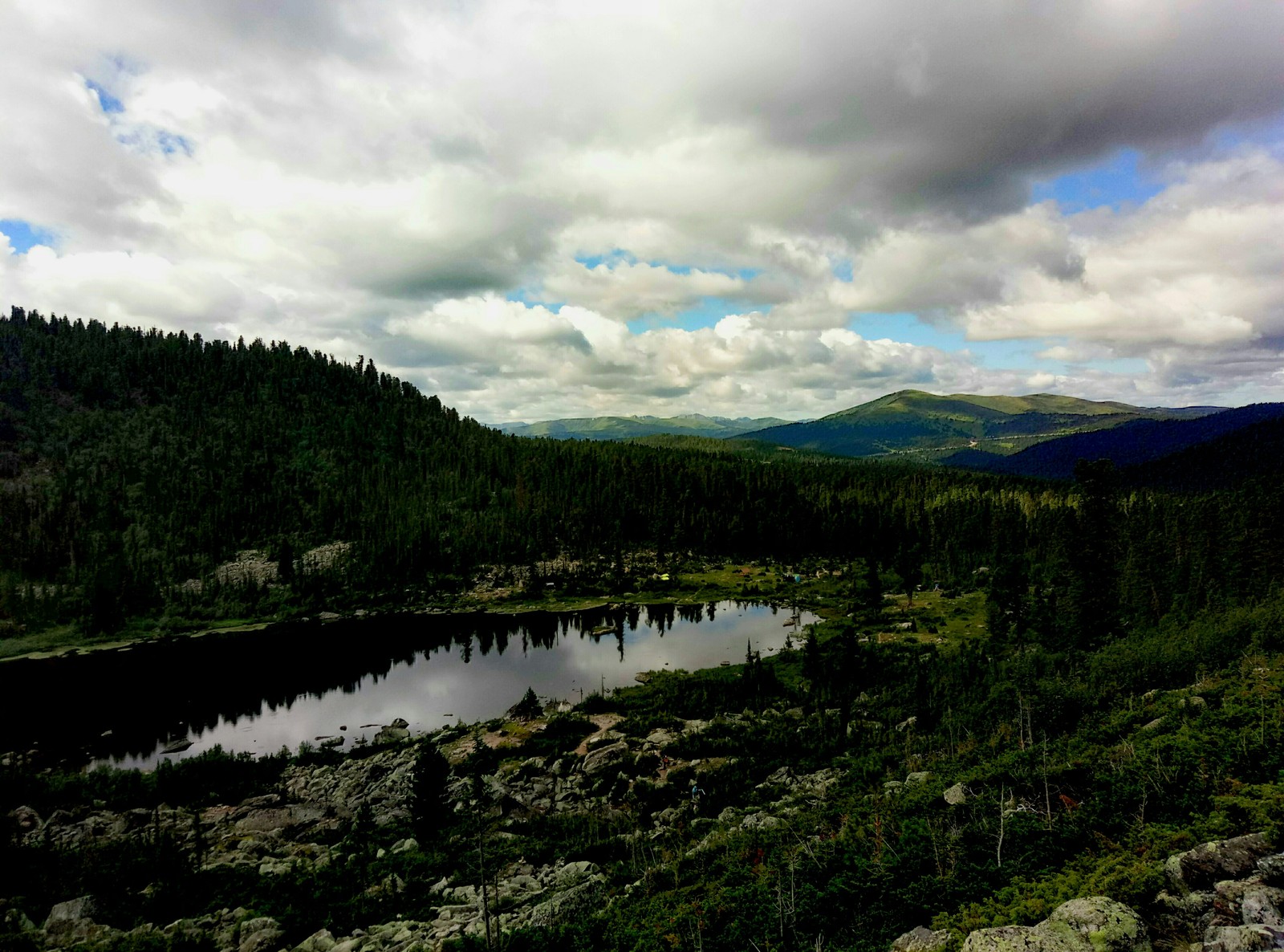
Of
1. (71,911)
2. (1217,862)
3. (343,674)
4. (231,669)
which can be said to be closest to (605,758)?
(71,911)

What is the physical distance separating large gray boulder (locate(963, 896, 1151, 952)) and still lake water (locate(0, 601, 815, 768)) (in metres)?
63.4

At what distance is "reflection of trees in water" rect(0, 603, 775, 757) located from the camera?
71.4 metres

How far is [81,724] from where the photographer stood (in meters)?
71.5

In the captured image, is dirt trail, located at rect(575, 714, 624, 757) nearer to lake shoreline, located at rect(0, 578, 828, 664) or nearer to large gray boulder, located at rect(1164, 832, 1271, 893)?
large gray boulder, located at rect(1164, 832, 1271, 893)

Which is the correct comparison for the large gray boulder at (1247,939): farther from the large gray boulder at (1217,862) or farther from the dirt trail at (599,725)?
the dirt trail at (599,725)

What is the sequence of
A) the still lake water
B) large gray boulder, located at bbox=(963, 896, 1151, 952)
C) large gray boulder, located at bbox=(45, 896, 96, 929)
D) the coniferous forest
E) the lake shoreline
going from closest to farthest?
large gray boulder, located at bbox=(963, 896, 1151, 952)
the coniferous forest
large gray boulder, located at bbox=(45, 896, 96, 929)
the still lake water
the lake shoreline

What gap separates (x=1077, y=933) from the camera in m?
12.6

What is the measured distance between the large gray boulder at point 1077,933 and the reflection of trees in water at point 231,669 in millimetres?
80987

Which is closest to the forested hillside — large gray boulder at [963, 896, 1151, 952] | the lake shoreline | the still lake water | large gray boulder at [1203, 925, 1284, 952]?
the lake shoreline

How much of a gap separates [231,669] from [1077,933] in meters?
109

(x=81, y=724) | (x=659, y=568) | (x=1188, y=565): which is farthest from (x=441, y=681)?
(x=1188, y=565)

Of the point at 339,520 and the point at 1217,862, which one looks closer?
the point at 1217,862

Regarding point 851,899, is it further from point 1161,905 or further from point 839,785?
point 839,785

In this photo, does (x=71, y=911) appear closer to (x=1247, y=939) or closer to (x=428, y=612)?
(x=1247, y=939)
